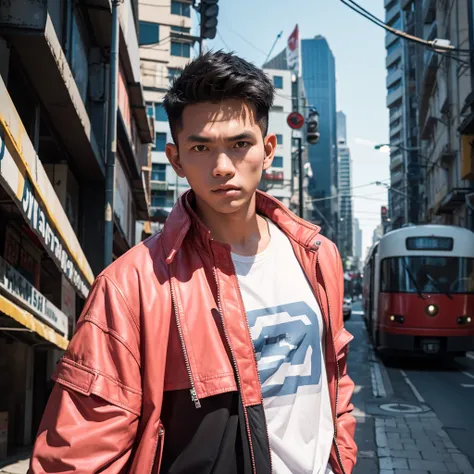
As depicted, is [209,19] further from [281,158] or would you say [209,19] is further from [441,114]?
[281,158]

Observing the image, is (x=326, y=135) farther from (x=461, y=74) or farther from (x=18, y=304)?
(x=18, y=304)

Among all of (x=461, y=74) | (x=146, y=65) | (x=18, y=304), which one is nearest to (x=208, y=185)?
(x=18, y=304)

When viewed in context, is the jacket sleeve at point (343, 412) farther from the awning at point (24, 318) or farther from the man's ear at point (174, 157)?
the awning at point (24, 318)

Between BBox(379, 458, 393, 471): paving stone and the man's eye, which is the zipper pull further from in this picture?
BBox(379, 458, 393, 471): paving stone

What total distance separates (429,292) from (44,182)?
32.7 feet

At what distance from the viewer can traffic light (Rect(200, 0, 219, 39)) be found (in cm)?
1234

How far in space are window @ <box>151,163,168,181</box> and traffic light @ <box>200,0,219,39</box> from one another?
48446 mm

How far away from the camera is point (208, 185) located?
6.11 feet

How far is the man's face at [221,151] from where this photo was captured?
1823 mm

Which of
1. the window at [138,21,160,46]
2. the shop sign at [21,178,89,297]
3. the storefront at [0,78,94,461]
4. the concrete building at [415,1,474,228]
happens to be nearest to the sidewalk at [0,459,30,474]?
the storefront at [0,78,94,461]

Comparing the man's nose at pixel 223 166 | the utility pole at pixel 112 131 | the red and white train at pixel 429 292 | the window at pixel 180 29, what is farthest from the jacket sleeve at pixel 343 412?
the window at pixel 180 29

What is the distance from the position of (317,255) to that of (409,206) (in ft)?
201

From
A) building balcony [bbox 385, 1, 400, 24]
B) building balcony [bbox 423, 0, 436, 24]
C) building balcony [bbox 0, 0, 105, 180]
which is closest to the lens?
building balcony [bbox 0, 0, 105, 180]

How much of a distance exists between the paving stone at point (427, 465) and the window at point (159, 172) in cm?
5555
